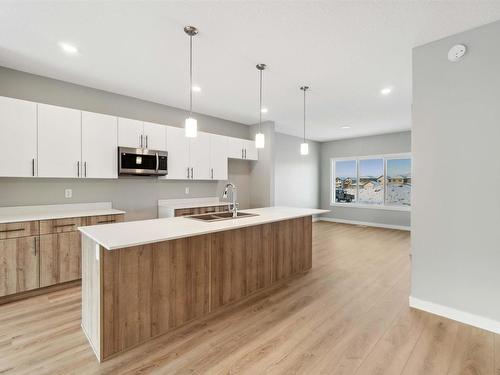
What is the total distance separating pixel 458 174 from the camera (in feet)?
7.82

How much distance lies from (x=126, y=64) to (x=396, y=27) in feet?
9.50

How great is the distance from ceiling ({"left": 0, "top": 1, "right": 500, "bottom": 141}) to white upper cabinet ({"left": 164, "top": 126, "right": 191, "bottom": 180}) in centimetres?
58

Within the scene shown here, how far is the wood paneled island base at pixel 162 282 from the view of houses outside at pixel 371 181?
5584 mm

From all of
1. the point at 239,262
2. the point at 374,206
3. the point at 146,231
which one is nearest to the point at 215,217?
the point at 239,262

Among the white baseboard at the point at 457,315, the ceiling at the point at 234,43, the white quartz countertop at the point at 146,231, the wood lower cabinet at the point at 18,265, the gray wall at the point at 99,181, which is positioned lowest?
the white baseboard at the point at 457,315

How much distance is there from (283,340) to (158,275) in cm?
117

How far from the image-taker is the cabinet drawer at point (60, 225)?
2.92m

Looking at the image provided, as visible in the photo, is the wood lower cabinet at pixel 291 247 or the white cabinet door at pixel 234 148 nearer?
the wood lower cabinet at pixel 291 247

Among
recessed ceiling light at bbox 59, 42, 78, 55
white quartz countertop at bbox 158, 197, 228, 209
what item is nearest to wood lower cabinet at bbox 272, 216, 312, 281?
white quartz countertop at bbox 158, 197, 228, 209

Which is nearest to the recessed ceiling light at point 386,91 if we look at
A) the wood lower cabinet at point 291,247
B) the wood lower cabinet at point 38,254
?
the wood lower cabinet at point 291,247

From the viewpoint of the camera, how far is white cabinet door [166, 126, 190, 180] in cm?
422

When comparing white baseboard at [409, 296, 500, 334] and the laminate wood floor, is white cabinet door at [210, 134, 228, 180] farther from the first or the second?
white baseboard at [409, 296, 500, 334]

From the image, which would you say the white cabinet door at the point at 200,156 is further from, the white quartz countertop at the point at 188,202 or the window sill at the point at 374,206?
the window sill at the point at 374,206

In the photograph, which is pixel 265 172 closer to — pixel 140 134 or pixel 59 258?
pixel 140 134
